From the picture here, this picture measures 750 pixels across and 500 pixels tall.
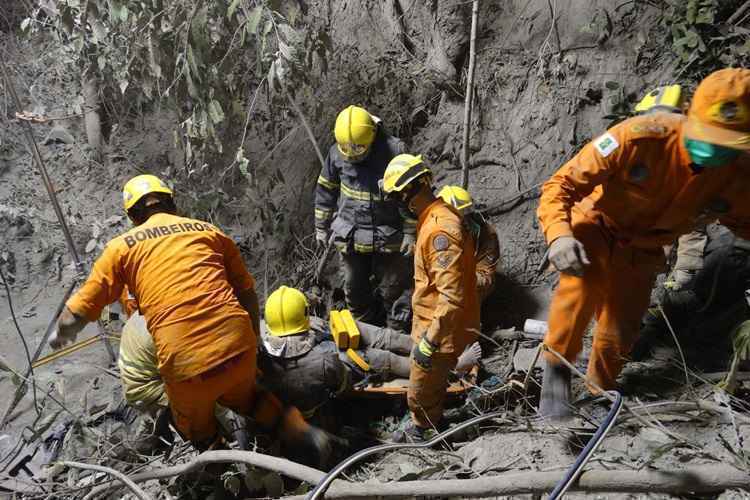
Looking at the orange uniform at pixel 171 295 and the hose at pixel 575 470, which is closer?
the hose at pixel 575 470

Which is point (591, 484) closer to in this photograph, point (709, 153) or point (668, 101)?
point (709, 153)

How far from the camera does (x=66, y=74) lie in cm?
834

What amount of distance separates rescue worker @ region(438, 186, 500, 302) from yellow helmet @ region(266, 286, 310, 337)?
1626 mm

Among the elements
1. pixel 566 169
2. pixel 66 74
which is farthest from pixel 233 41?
pixel 66 74

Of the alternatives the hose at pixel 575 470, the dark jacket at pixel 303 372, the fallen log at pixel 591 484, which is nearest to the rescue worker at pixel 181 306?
the dark jacket at pixel 303 372

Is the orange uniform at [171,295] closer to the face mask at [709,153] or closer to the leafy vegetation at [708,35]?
the face mask at [709,153]

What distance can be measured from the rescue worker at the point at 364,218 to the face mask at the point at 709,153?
8.40 ft

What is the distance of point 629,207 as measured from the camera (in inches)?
110

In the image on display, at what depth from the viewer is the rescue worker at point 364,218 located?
15.0 ft

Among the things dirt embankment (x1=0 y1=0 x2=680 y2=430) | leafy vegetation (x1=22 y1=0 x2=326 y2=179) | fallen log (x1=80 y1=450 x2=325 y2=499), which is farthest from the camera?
dirt embankment (x1=0 y1=0 x2=680 y2=430)

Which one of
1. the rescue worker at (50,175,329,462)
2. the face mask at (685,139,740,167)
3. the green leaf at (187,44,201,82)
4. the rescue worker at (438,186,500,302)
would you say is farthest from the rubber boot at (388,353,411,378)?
the green leaf at (187,44,201,82)

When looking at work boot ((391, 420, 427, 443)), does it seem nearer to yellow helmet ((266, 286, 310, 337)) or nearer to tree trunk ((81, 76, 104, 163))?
yellow helmet ((266, 286, 310, 337))

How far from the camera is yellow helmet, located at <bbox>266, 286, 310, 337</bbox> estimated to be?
146 inches

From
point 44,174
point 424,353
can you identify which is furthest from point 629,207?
point 44,174
